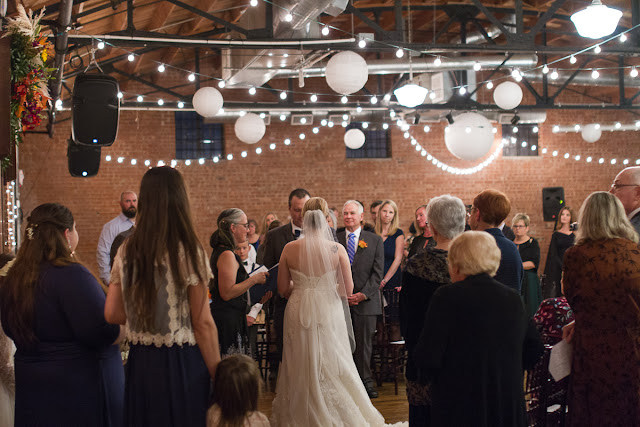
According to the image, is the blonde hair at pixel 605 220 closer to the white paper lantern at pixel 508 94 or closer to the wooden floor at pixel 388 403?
the wooden floor at pixel 388 403

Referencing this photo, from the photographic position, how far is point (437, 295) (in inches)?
111

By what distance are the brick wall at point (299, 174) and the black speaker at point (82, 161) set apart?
163 inches

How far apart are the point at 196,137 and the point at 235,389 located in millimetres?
11985

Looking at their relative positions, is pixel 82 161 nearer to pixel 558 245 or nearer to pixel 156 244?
pixel 558 245

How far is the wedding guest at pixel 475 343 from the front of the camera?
108 inches

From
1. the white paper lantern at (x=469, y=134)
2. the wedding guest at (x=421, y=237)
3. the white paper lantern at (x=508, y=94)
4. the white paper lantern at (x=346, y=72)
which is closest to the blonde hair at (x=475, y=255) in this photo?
the wedding guest at (x=421, y=237)

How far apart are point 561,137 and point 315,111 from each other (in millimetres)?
6371

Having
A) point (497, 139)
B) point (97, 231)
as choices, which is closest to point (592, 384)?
point (97, 231)

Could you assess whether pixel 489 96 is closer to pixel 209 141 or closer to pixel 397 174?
pixel 397 174

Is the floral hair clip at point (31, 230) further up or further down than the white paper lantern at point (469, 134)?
further down

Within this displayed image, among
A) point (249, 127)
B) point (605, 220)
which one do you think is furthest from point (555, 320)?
point (249, 127)

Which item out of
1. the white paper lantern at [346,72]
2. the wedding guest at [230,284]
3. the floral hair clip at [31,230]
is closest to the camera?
the floral hair clip at [31,230]

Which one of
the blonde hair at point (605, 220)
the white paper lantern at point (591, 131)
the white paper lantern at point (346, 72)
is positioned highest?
the white paper lantern at point (591, 131)

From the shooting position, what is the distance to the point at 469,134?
30.8 ft
